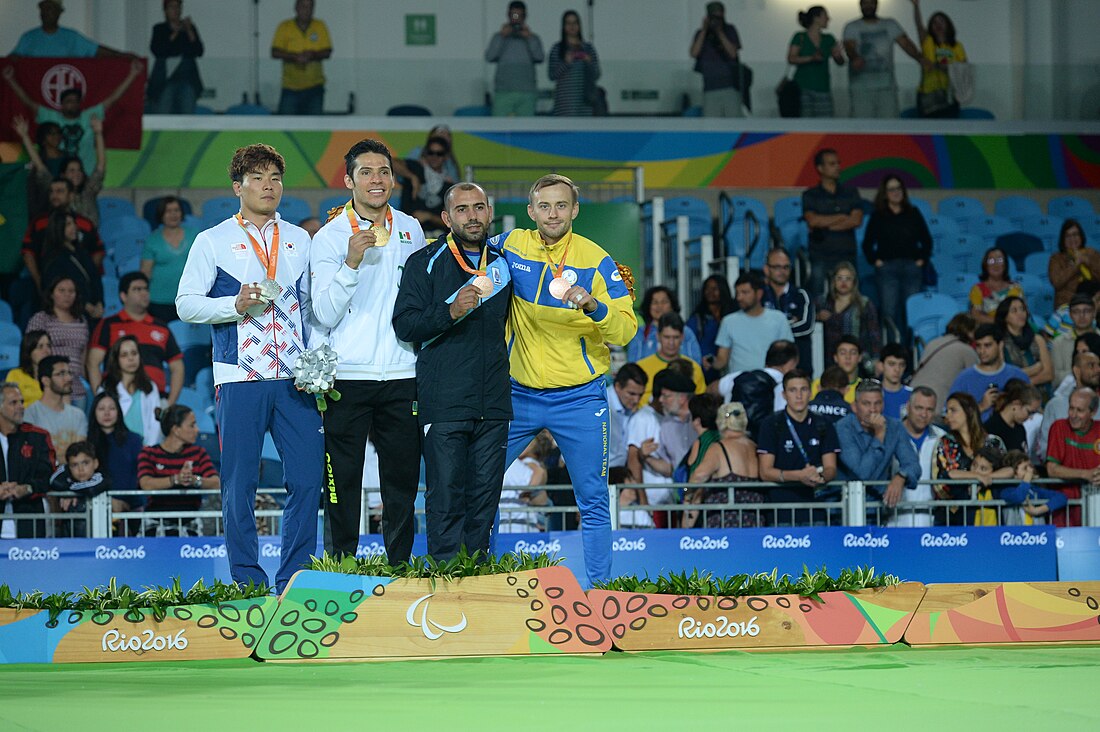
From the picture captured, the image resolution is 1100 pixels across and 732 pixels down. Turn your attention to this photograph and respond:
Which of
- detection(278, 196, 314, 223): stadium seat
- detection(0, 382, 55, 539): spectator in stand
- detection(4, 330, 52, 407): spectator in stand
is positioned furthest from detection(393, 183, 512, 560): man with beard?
detection(278, 196, 314, 223): stadium seat

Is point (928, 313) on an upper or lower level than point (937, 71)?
lower

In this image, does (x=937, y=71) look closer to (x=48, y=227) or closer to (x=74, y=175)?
(x=74, y=175)

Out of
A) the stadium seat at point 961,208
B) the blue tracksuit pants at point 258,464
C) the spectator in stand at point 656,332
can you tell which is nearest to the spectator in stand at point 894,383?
the spectator in stand at point 656,332

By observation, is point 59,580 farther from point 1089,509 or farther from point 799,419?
point 1089,509

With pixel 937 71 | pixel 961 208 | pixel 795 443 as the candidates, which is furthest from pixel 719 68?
pixel 795 443

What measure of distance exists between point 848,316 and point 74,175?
25.7 feet

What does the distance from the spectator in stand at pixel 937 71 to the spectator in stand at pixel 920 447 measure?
949 centimetres

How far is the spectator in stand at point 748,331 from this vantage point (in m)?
13.3

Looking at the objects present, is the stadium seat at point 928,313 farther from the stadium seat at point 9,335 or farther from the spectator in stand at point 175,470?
the stadium seat at point 9,335

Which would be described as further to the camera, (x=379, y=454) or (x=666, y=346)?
(x=666, y=346)

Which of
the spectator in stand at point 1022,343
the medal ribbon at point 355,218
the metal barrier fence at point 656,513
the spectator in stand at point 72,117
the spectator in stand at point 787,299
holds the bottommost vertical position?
the metal barrier fence at point 656,513

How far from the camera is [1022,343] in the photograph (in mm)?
13820

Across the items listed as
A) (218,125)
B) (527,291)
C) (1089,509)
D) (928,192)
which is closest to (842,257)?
(928,192)

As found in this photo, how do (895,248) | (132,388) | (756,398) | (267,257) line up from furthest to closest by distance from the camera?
(895,248), (132,388), (756,398), (267,257)
